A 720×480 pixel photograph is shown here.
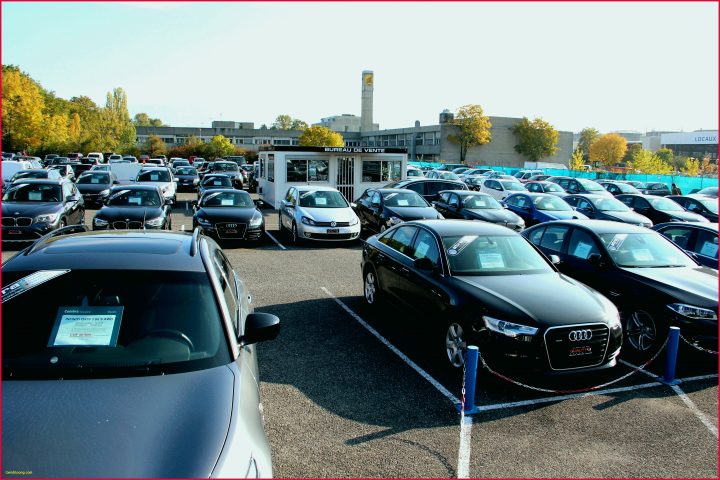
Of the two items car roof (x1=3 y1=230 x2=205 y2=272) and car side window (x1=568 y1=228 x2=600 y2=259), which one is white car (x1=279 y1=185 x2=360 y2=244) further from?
car roof (x1=3 y1=230 x2=205 y2=272)

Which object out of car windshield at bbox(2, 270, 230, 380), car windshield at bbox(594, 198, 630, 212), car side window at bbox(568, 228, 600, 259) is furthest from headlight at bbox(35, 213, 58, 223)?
car windshield at bbox(594, 198, 630, 212)

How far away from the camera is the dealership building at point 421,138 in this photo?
7988cm

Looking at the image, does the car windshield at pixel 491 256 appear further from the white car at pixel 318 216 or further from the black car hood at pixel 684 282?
the white car at pixel 318 216

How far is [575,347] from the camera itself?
576cm

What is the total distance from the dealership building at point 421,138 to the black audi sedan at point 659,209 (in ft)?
168

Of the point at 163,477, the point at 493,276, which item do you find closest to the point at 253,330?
the point at 163,477

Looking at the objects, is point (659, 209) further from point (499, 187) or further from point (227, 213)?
point (227, 213)

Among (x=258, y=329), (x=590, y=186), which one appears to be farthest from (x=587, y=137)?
(x=258, y=329)

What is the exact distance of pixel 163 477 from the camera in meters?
2.55

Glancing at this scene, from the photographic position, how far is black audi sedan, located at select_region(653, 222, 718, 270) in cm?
983

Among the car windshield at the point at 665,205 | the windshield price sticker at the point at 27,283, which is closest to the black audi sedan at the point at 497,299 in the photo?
the windshield price sticker at the point at 27,283

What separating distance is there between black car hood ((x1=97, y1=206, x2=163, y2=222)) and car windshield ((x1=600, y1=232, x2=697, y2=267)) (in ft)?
35.0

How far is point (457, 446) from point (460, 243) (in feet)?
10.5

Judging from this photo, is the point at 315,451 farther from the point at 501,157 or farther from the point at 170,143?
the point at 170,143
